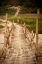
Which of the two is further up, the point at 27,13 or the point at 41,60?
the point at 27,13

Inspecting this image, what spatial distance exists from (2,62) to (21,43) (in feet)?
6.00

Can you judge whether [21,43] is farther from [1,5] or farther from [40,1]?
[1,5]

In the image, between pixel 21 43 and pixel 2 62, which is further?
pixel 21 43

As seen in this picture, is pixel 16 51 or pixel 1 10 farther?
pixel 1 10

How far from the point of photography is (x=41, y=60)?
21.2ft

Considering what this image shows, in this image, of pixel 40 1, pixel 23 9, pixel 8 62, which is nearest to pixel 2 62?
pixel 8 62

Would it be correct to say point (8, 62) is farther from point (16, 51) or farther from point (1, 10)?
point (1, 10)

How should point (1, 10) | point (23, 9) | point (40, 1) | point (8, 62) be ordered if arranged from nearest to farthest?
point (8, 62), point (40, 1), point (1, 10), point (23, 9)

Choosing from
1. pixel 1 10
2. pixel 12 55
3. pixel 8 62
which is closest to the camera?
pixel 8 62

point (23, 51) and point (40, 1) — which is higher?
point (40, 1)

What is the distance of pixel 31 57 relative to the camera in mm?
6480

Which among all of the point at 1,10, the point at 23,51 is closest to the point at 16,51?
the point at 23,51

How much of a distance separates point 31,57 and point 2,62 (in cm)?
73

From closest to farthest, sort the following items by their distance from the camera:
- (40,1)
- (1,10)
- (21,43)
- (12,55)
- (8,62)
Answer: (8,62)
(12,55)
(21,43)
(40,1)
(1,10)
